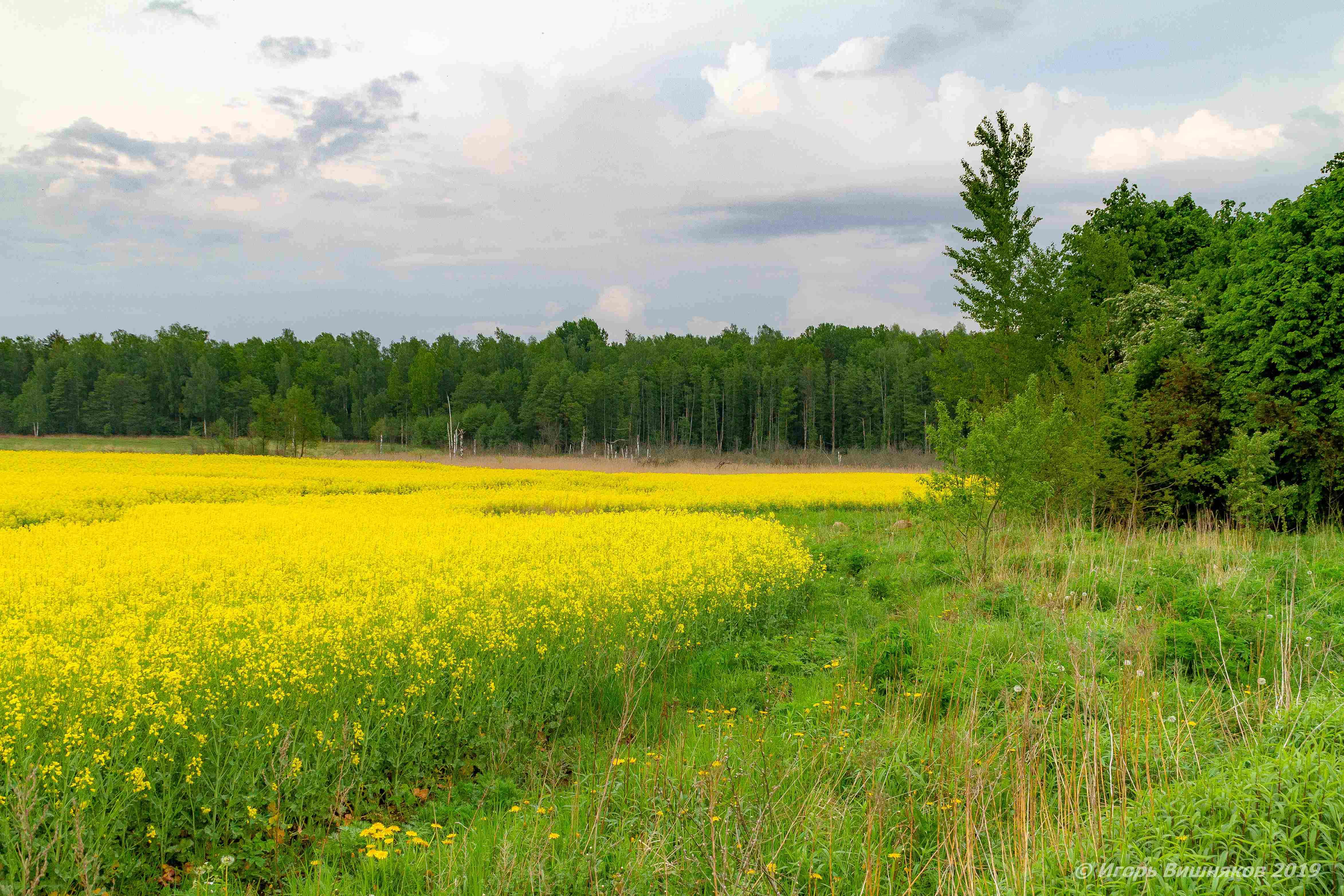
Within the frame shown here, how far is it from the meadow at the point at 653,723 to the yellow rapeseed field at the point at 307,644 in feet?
0.14

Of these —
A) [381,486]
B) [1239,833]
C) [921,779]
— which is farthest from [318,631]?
[381,486]

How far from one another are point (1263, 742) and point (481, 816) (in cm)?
486

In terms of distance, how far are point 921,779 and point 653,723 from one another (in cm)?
301

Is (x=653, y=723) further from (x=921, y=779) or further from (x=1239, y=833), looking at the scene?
(x=1239, y=833)

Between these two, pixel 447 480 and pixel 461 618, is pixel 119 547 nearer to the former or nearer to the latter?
pixel 461 618

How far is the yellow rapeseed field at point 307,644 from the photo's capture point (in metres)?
5.08

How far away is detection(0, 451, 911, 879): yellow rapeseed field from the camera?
508 centimetres

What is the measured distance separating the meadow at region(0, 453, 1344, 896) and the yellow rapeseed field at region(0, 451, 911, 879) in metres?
0.04

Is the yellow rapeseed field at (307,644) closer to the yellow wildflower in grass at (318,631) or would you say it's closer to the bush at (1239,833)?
the yellow wildflower in grass at (318,631)

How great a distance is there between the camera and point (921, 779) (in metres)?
5.12

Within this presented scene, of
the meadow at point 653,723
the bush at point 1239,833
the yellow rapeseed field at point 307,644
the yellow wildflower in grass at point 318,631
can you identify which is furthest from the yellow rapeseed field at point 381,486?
the bush at point 1239,833

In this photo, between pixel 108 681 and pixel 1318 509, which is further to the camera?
pixel 1318 509

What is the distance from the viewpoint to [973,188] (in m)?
30.6

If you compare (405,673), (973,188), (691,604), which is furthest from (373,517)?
(973,188)
